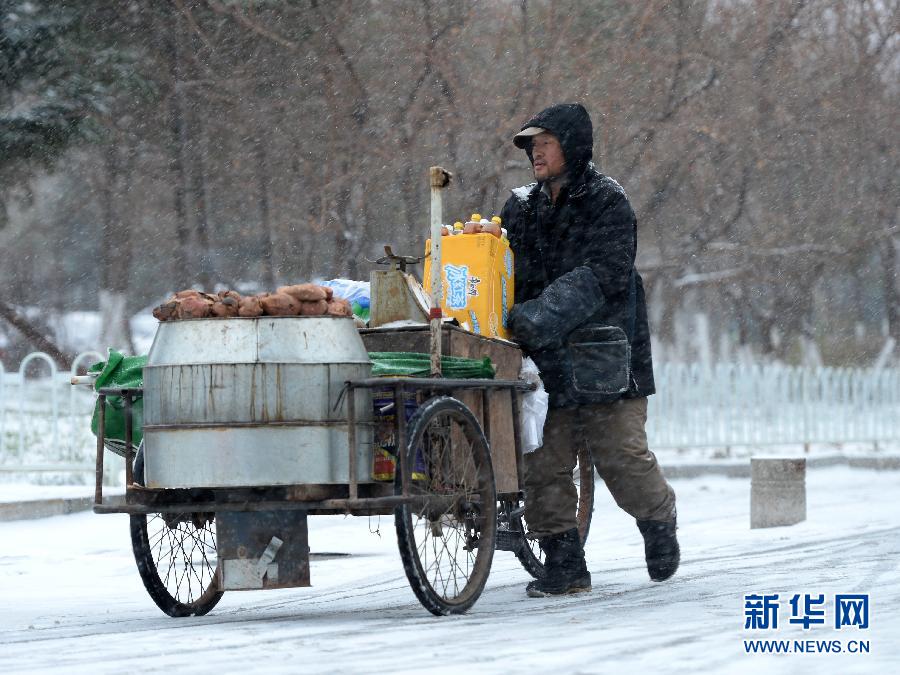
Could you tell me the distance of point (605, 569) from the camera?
9562mm

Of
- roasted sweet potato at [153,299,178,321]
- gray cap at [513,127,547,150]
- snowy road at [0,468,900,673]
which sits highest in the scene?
gray cap at [513,127,547,150]

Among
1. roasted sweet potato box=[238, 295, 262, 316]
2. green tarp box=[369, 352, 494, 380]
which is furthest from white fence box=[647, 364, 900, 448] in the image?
roasted sweet potato box=[238, 295, 262, 316]

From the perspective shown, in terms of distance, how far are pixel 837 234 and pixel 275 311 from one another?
2203 centimetres

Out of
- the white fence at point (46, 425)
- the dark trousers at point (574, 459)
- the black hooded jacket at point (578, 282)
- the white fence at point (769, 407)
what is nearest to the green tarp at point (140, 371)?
the black hooded jacket at point (578, 282)

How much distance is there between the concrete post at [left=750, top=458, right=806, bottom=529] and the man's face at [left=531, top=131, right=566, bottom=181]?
5935 mm

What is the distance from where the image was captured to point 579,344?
7680 mm

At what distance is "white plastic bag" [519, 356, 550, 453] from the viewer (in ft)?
24.8

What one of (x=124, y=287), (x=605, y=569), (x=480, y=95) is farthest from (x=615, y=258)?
(x=124, y=287)

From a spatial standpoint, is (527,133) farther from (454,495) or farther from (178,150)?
(178,150)

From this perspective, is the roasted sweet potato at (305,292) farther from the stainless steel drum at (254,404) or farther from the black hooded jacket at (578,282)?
the black hooded jacket at (578,282)

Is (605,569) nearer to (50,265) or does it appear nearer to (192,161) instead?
(192,161)

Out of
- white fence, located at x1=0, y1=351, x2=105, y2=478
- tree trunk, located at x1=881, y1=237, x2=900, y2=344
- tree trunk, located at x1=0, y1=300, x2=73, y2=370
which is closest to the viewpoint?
white fence, located at x1=0, y1=351, x2=105, y2=478

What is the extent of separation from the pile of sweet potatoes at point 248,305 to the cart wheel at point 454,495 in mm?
607

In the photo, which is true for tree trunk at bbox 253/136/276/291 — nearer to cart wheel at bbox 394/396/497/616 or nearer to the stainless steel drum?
cart wheel at bbox 394/396/497/616
